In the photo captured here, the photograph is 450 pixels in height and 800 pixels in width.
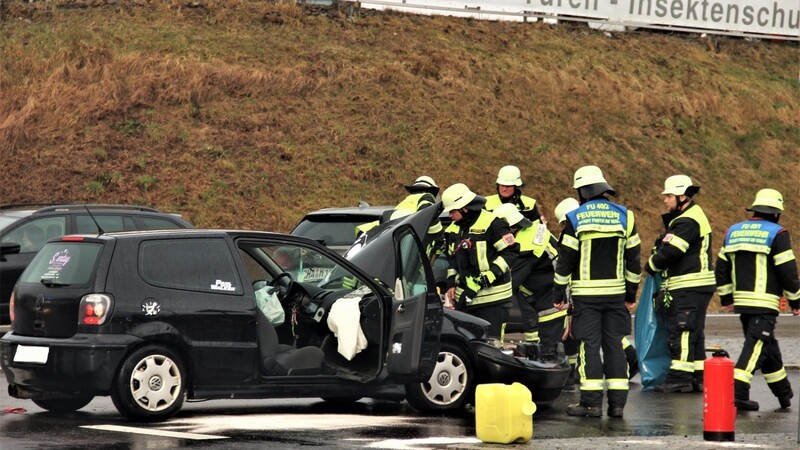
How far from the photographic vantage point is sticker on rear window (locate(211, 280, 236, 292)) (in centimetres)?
990

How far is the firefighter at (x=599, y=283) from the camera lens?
10539mm

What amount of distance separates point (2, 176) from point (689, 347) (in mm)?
17379

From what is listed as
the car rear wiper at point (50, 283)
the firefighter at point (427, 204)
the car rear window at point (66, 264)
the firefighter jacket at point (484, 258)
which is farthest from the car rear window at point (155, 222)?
the car rear wiper at point (50, 283)

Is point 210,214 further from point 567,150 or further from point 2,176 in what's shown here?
point 567,150

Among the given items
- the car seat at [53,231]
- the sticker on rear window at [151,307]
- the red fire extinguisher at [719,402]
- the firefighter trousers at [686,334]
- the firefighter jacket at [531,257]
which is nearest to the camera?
the red fire extinguisher at [719,402]

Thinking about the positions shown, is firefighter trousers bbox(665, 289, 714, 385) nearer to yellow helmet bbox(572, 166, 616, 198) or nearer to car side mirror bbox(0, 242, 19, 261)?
yellow helmet bbox(572, 166, 616, 198)

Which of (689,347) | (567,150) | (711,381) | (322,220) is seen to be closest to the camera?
(711,381)

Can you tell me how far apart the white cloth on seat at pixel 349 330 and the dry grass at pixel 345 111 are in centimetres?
1588

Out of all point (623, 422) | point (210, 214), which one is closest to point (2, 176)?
point (210, 214)

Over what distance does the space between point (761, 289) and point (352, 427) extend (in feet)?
12.8

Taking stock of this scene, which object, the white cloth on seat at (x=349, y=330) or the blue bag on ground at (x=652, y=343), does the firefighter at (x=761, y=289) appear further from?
the white cloth on seat at (x=349, y=330)

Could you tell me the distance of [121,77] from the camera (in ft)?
96.2

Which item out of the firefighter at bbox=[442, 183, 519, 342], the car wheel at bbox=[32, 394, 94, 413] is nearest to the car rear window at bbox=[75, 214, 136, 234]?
the firefighter at bbox=[442, 183, 519, 342]

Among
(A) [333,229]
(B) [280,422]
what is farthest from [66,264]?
(A) [333,229]
